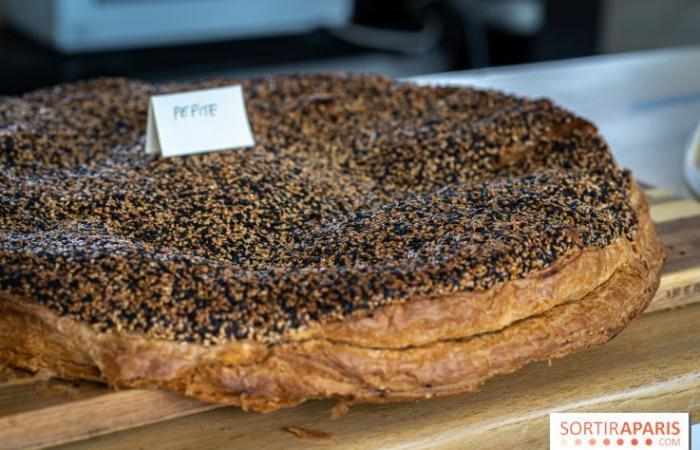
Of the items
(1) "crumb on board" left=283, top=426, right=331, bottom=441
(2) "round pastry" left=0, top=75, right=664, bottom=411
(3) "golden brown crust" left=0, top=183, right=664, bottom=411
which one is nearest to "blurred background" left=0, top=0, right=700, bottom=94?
(2) "round pastry" left=0, top=75, right=664, bottom=411

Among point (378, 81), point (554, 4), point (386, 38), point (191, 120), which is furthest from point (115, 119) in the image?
point (554, 4)

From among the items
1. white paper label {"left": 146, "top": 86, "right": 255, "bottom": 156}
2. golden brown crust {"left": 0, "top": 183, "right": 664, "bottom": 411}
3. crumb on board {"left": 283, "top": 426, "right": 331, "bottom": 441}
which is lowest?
crumb on board {"left": 283, "top": 426, "right": 331, "bottom": 441}

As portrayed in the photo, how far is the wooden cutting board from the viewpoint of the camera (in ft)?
3.88

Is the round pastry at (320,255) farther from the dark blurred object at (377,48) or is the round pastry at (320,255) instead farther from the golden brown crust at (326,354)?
the dark blurred object at (377,48)

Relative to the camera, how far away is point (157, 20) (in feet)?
12.4

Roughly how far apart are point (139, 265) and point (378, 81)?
916mm

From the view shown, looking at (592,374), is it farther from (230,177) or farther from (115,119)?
(115,119)

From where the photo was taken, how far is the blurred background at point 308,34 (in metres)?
3.63

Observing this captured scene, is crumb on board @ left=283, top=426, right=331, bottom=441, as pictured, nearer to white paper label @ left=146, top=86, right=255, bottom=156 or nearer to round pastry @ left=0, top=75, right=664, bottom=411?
round pastry @ left=0, top=75, right=664, bottom=411

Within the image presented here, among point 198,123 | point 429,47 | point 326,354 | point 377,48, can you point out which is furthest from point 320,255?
point 429,47

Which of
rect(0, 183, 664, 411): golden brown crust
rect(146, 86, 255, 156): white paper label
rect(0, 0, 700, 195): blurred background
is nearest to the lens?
rect(0, 183, 664, 411): golden brown crust

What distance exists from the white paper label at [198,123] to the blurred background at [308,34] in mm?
2024

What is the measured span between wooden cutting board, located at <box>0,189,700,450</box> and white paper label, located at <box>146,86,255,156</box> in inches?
20.8

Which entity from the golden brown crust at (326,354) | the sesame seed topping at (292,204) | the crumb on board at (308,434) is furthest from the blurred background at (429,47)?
the crumb on board at (308,434)
